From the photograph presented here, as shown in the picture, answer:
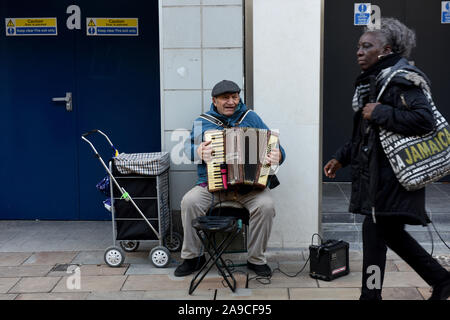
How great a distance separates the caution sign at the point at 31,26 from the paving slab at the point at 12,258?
87.3 inches

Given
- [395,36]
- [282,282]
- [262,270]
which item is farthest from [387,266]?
[395,36]

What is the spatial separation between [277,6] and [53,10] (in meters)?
2.36

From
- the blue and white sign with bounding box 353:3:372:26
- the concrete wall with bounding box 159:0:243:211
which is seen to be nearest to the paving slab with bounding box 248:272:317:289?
the concrete wall with bounding box 159:0:243:211

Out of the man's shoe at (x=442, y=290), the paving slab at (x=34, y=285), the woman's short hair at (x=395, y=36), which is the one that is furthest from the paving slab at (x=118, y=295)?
the woman's short hair at (x=395, y=36)

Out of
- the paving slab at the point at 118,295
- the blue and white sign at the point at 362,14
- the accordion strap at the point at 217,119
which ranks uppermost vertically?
the blue and white sign at the point at 362,14

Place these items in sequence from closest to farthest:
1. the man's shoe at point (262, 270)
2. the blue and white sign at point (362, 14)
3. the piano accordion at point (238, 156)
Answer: the piano accordion at point (238, 156)
the man's shoe at point (262, 270)
the blue and white sign at point (362, 14)

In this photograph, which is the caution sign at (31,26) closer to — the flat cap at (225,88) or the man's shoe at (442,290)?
the flat cap at (225,88)

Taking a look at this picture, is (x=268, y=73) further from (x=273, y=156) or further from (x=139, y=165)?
(x=139, y=165)

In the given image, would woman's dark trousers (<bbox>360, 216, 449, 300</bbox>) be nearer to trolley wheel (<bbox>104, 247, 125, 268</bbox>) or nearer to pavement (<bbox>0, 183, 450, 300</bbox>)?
pavement (<bbox>0, 183, 450, 300</bbox>)

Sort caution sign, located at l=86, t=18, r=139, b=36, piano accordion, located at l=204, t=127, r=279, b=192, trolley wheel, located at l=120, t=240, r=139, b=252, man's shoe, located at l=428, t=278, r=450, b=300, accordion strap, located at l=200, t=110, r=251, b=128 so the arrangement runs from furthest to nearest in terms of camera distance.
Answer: caution sign, located at l=86, t=18, r=139, b=36 → trolley wheel, located at l=120, t=240, r=139, b=252 → accordion strap, located at l=200, t=110, r=251, b=128 → piano accordion, located at l=204, t=127, r=279, b=192 → man's shoe, located at l=428, t=278, r=450, b=300

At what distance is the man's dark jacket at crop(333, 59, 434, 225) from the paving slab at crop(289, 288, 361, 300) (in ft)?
2.68

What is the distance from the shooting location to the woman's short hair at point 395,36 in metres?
3.45

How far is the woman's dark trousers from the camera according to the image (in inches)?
136

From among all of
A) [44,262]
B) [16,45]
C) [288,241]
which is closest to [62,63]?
[16,45]
